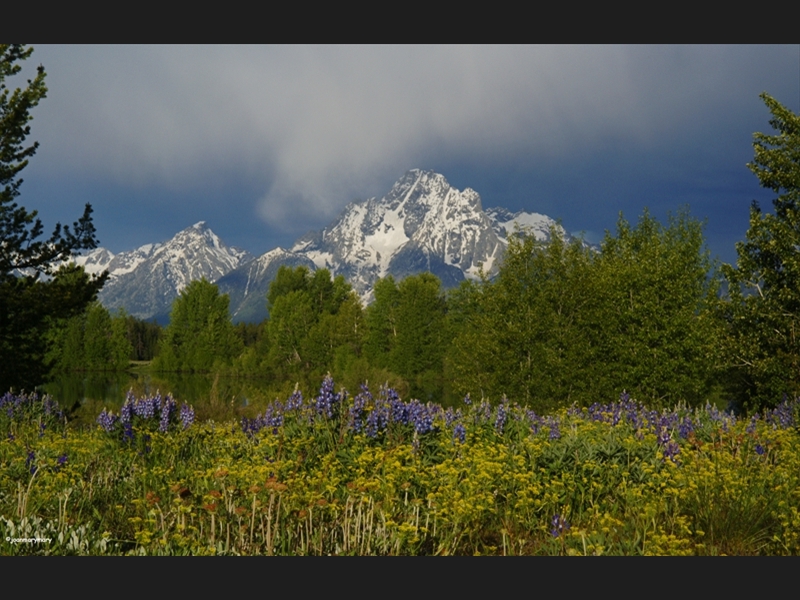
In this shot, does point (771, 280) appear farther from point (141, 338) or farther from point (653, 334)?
point (141, 338)

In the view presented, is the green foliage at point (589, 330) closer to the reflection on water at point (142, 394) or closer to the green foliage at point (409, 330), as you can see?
the reflection on water at point (142, 394)

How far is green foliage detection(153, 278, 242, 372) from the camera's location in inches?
2613

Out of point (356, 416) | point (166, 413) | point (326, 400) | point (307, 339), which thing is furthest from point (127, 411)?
point (307, 339)

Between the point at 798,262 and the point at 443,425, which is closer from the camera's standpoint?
the point at 443,425

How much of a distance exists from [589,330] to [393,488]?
2336cm

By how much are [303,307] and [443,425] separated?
65.6m

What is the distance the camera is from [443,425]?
27.0 feet

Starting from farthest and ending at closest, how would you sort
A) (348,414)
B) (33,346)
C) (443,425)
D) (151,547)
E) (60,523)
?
(33,346), (443,425), (348,414), (60,523), (151,547)

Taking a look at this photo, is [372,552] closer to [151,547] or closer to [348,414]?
[151,547]

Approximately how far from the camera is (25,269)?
1306 centimetres

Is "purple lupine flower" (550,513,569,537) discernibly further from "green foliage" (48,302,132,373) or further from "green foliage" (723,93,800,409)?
"green foliage" (48,302,132,373)

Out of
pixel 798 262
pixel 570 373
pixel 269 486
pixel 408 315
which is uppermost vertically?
pixel 408 315

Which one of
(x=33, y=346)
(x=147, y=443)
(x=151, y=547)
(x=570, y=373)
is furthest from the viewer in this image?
(x=570, y=373)

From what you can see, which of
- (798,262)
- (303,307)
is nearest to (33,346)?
(798,262)
